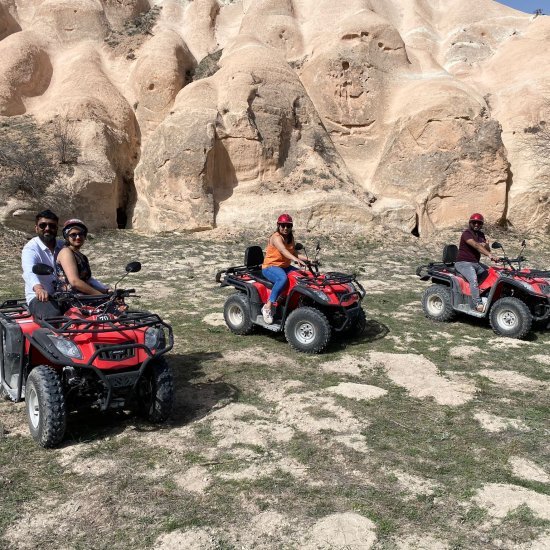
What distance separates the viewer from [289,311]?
7.39 meters

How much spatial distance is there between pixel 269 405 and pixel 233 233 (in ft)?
43.9

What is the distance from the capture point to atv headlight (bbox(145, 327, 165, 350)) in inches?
183

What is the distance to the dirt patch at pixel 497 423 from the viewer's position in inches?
185

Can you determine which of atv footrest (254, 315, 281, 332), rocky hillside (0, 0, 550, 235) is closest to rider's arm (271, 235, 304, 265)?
atv footrest (254, 315, 281, 332)

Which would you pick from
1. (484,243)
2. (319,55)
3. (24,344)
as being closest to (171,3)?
(319,55)

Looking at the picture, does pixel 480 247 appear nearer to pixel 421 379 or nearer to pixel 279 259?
pixel 421 379

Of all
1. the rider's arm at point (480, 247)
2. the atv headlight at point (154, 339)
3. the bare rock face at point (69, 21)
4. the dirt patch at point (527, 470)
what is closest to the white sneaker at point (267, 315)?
the atv headlight at point (154, 339)

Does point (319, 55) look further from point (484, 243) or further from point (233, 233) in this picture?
point (484, 243)

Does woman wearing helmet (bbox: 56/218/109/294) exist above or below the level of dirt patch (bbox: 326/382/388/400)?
above

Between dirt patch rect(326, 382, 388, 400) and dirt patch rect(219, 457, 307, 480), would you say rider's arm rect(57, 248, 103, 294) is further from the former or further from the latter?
dirt patch rect(326, 382, 388, 400)

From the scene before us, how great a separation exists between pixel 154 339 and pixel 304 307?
2720 mm

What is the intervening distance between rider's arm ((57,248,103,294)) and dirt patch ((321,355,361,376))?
288cm

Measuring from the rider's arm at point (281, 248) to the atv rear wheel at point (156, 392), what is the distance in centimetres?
277

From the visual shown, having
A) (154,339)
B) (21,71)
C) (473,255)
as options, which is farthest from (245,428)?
(21,71)
